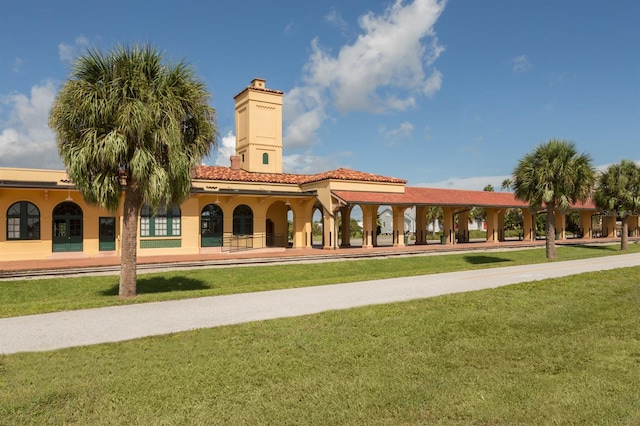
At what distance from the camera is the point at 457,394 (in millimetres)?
4832

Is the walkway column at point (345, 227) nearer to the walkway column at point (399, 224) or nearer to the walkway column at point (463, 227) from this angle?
the walkway column at point (399, 224)

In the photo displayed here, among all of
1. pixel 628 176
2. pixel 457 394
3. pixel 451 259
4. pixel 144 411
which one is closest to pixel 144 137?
pixel 144 411

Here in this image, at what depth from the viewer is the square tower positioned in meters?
33.9

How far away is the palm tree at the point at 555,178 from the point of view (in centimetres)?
2295

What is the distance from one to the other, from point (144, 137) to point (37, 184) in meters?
11.6

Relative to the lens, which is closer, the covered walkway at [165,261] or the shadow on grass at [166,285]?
the shadow on grass at [166,285]

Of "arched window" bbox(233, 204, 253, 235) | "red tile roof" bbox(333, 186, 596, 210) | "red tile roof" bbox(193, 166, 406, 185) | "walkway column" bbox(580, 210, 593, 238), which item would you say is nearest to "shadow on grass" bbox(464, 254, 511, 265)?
"red tile roof" bbox(333, 186, 596, 210)

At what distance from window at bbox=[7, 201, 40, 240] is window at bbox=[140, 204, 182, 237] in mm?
4707

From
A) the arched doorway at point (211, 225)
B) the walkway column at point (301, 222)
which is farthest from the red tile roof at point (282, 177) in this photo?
the arched doorway at point (211, 225)

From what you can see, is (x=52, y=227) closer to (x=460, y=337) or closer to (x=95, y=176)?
(x=95, y=176)

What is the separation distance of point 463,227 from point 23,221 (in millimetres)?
32272

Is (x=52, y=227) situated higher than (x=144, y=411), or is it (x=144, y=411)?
(x=52, y=227)

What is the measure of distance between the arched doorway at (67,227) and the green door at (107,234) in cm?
95

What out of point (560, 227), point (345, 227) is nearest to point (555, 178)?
point (345, 227)
